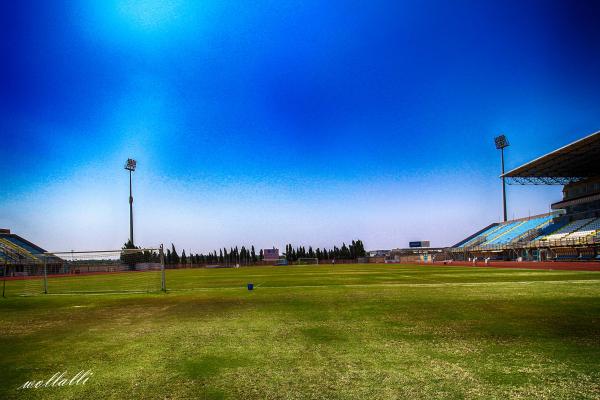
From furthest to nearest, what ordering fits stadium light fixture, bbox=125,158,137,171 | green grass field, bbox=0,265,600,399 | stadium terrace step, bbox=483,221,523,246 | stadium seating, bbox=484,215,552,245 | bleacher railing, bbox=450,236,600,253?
1. stadium light fixture, bbox=125,158,137,171
2. stadium terrace step, bbox=483,221,523,246
3. stadium seating, bbox=484,215,552,245
4. bleacher railing, bbox=450,236,600,253
5. green grass field, bbox=0,265,600,399

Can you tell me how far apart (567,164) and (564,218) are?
1105cm

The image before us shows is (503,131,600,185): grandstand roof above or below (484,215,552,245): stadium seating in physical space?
above

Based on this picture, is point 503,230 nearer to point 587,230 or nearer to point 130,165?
point 587,230

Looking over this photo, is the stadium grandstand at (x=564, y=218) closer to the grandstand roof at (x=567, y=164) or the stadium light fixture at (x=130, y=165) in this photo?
the grandstand roof at (x=567, y=164)

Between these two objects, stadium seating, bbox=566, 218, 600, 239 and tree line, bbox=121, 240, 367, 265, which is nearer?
stadium seating, bbox=566, 218, 600, 239

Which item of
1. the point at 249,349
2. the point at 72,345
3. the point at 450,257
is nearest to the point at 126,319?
the point at 72,345

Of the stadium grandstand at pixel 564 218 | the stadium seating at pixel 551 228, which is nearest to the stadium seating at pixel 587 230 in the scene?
the stadium grandstand at pixel 564 218

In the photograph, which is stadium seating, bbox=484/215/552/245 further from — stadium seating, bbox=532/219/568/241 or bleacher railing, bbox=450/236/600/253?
stadium seating, bbox=532/219/568/241

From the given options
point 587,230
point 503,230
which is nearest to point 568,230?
point 587,230

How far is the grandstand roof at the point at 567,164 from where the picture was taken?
4437cm

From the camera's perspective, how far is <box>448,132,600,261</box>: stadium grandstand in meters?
45.3

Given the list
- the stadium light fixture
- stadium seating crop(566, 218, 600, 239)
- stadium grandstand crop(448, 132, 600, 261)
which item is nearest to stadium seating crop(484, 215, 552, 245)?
stadium grandstand crop(448, 132, 600, 261)

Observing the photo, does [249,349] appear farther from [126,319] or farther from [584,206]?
[584,206]

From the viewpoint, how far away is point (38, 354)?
6.75 meters
